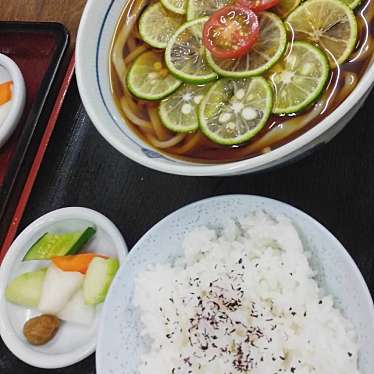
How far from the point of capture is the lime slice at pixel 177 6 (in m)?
1.85

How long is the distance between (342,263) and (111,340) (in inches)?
27.3

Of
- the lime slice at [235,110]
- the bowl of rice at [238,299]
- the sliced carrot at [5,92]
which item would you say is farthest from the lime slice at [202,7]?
the sliced carrot at [5,92]

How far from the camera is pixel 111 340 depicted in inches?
69.0

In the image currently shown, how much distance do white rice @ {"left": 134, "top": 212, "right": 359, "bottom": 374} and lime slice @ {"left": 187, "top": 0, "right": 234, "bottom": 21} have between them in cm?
63

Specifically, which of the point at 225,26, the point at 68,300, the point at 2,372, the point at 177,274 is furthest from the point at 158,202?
the point at 2,372

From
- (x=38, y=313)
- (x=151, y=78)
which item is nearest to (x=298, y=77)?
(x=151, y=78)

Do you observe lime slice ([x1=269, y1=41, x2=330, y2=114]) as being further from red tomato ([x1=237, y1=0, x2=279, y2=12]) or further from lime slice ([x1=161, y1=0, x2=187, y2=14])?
lime slice ([x1=161, y1=0, x2=187, y2=14])

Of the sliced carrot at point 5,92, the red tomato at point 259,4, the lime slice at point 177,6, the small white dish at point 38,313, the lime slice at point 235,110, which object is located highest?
the red tomato at point 259,4

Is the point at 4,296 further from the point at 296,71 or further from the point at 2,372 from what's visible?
the point at 296,71

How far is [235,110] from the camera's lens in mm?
1673

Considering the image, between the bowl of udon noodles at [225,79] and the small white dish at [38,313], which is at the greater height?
the bowl of udon noodles at [225,79]

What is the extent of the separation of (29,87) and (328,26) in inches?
49.6

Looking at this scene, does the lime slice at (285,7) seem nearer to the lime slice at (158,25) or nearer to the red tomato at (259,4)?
the red tomato at (259,4)

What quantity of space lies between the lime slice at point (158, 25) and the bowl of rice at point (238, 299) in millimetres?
518
